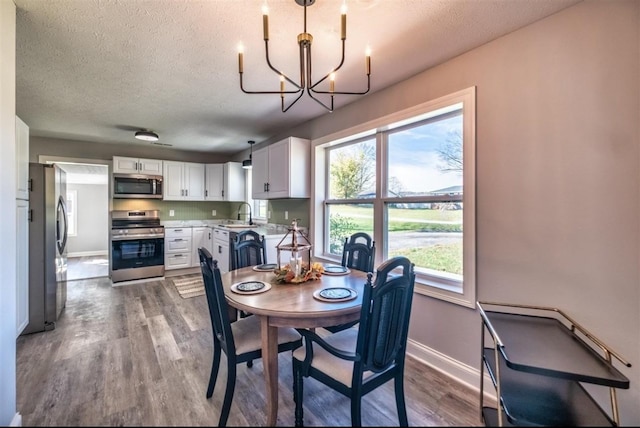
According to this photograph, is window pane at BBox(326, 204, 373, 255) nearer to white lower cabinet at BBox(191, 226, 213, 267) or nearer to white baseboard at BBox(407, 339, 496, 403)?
white baseboard at BBox(407, 339, 496, 403)

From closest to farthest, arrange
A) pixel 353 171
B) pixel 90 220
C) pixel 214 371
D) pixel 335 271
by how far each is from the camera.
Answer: pixel 214 371 → pixel 335 271 → pixel 353 171 → pixel 90 220

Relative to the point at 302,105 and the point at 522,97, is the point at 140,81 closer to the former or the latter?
the point at 302,105

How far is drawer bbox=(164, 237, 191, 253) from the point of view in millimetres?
4985

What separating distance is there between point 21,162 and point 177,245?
289 centimetres

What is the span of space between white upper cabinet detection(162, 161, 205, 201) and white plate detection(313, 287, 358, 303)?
456cm

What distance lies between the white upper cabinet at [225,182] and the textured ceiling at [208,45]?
2.25m

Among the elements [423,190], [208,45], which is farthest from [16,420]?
[423,190]

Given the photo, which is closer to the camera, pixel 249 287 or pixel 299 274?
pixel 249 287

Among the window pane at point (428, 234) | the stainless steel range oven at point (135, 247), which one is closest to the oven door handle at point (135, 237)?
the stainless steel range oven at point (135, 247)

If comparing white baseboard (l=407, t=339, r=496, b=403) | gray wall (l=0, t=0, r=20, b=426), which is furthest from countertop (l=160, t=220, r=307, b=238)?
gray wall (l=0, t=0, r=20, b=426)

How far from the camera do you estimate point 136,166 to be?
486cm

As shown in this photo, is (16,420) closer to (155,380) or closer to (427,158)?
(155,380)

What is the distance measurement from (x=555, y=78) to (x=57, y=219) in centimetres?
456

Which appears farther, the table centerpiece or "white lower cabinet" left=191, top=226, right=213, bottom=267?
"white lower cabinet" left=191, top=226, right=213, bottom=267
